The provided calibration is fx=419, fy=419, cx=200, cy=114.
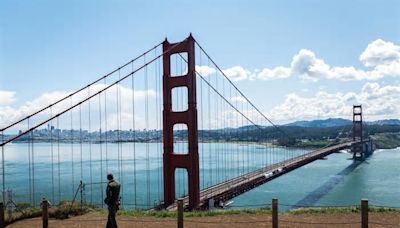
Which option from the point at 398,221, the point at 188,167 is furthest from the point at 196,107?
the point at 398,221

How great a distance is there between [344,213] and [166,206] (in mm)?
8098

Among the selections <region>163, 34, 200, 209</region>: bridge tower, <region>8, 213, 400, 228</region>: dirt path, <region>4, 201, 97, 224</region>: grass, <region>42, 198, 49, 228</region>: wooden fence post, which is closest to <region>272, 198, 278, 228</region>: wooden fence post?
<region>8, 213, 400, 228</region>: dirt path

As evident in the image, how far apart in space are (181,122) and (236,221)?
8.46 m

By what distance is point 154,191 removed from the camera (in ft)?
106

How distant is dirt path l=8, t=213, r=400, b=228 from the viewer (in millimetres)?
8265

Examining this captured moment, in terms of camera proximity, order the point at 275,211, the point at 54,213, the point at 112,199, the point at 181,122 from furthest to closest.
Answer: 1. the point at 181,122
2. the point at 54,213
3. the point at 275,211
4. the point at 112,199

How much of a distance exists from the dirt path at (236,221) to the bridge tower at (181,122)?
24.0ft

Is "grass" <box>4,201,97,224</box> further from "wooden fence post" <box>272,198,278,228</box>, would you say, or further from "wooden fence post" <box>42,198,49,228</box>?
"wooden fence post" <box>272,198,278,228</box>

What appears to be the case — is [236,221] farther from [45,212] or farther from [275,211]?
[45,212]

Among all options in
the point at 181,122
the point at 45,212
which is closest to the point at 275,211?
the point at 45,212

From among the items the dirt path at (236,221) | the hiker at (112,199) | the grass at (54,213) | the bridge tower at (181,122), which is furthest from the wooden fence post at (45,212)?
the bridge tower at (181,122)

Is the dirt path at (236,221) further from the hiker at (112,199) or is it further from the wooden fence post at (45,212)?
the hiker at (112,199)

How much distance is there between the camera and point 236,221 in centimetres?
863

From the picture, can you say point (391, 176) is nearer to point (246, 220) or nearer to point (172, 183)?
point (172, 183)
